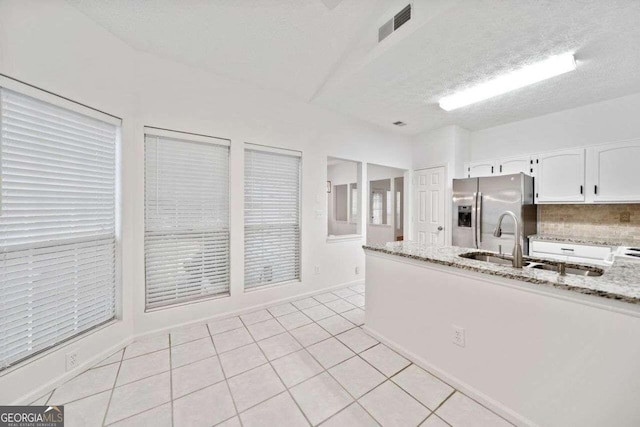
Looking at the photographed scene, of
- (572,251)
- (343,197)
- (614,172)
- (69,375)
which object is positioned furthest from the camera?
(343,197)

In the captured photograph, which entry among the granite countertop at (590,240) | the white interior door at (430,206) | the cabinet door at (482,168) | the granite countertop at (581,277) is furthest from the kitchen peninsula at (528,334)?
the cabinet door at (482,168)

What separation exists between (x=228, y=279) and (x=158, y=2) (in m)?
2.64

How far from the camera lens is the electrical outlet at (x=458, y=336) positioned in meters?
1.68

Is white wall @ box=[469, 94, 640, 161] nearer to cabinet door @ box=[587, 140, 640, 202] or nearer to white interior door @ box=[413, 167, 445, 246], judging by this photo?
cabinet door @ box=[587, 140, 640, 202]

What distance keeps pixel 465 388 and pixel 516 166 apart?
11.8 feet

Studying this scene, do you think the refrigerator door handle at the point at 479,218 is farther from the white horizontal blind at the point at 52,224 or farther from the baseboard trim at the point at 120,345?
the white horizontal blind at the point at 52,224

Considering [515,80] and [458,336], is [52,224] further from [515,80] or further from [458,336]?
[515,80]

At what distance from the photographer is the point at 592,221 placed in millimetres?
3389

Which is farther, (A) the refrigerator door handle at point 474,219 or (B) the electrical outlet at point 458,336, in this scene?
(A) the refrigerator door handle at point 474,219

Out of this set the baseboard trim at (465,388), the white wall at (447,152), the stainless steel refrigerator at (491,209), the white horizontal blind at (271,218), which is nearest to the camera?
the baseboard trim at (465,388)

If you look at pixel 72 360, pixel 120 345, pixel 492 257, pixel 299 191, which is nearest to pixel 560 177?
pixel 492 257

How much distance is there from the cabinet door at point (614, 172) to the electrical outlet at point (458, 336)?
124 inches

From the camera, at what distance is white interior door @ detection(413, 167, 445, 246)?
4355mm

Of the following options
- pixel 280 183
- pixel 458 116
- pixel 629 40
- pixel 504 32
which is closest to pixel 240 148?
pixel 280 183
